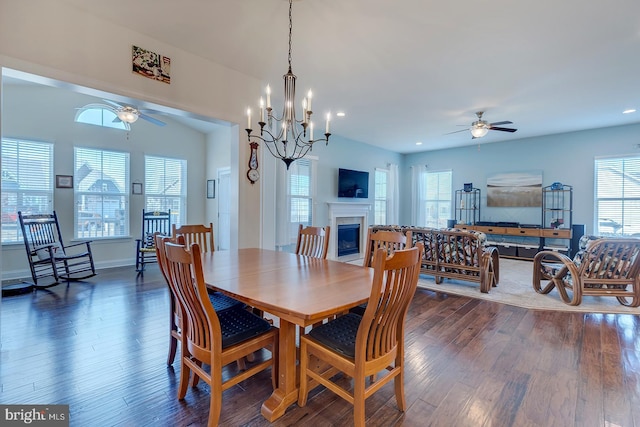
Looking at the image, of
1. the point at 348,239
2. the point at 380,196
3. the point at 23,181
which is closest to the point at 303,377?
the point at 348,239

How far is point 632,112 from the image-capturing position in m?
4.76

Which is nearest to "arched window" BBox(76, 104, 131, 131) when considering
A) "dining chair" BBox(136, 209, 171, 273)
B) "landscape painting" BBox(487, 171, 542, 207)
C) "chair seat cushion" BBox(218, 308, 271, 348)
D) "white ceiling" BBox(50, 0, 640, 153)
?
"dining chair" BBox(136, 209, 171, 273)

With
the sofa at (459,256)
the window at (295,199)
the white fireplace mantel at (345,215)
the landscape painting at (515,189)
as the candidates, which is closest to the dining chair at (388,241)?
the sofa at (459,256)

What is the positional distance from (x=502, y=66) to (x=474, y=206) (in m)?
4.80

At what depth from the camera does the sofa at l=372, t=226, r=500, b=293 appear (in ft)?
12.9

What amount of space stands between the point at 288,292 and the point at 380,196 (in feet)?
21.6

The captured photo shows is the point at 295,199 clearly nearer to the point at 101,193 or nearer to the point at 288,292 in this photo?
the point at 101,193

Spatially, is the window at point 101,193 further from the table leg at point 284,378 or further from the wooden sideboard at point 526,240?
the wooden sideboard at point 526,240

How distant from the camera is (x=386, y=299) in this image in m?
1.38

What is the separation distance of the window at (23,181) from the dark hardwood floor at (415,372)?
195cm

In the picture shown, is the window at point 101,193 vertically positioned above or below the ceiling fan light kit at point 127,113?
below

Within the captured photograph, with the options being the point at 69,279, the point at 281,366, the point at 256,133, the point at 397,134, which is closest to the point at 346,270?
the point at 281,366

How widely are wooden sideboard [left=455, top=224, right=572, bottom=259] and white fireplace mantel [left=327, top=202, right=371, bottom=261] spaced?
244 cm

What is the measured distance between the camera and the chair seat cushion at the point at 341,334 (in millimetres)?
1514
